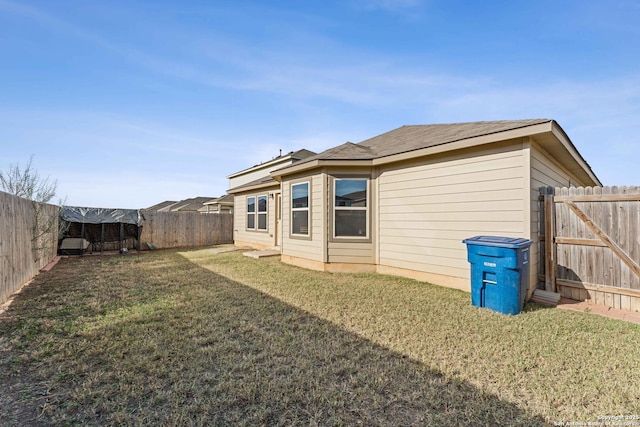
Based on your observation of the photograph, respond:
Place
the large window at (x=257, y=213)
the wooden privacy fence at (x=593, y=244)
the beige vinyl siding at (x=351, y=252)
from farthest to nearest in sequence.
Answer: the large window at (x=257, y=213) → the beige vinyl siding at (x=351, y=252) → the wooden privacy fence at (x=593, y=244)

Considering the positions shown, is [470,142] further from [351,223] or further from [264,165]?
[264,165]

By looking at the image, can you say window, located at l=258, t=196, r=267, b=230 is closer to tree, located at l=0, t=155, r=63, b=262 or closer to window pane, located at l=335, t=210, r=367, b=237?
window pane, located at l=335, t=210, r=367, b=237

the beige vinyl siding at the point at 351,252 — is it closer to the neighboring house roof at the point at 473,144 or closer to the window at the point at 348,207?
the window at the point at 348,207

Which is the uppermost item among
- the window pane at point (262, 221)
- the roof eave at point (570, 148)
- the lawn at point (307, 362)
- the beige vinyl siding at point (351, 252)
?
the roof eave at point (570, 148)

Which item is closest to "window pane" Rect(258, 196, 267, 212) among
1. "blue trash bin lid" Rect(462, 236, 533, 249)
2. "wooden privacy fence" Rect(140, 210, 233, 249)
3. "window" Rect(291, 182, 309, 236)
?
"window" Rect(291, 182, 309, 236)

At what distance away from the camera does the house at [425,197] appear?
15.9 feet

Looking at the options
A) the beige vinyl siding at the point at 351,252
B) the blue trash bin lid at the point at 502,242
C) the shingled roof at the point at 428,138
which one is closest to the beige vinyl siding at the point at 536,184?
the shingled roof at the point at 428,138

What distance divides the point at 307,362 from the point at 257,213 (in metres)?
10.3

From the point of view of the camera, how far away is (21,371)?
8.24ft

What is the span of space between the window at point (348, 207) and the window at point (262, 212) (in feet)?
18.1

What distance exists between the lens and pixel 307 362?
2.68 metres

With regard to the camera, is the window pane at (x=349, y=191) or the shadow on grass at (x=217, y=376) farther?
the window pane at (x=349, y=191)

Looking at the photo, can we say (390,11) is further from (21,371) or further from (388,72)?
(21,371)

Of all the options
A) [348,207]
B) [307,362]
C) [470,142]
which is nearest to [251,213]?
[348,207]
